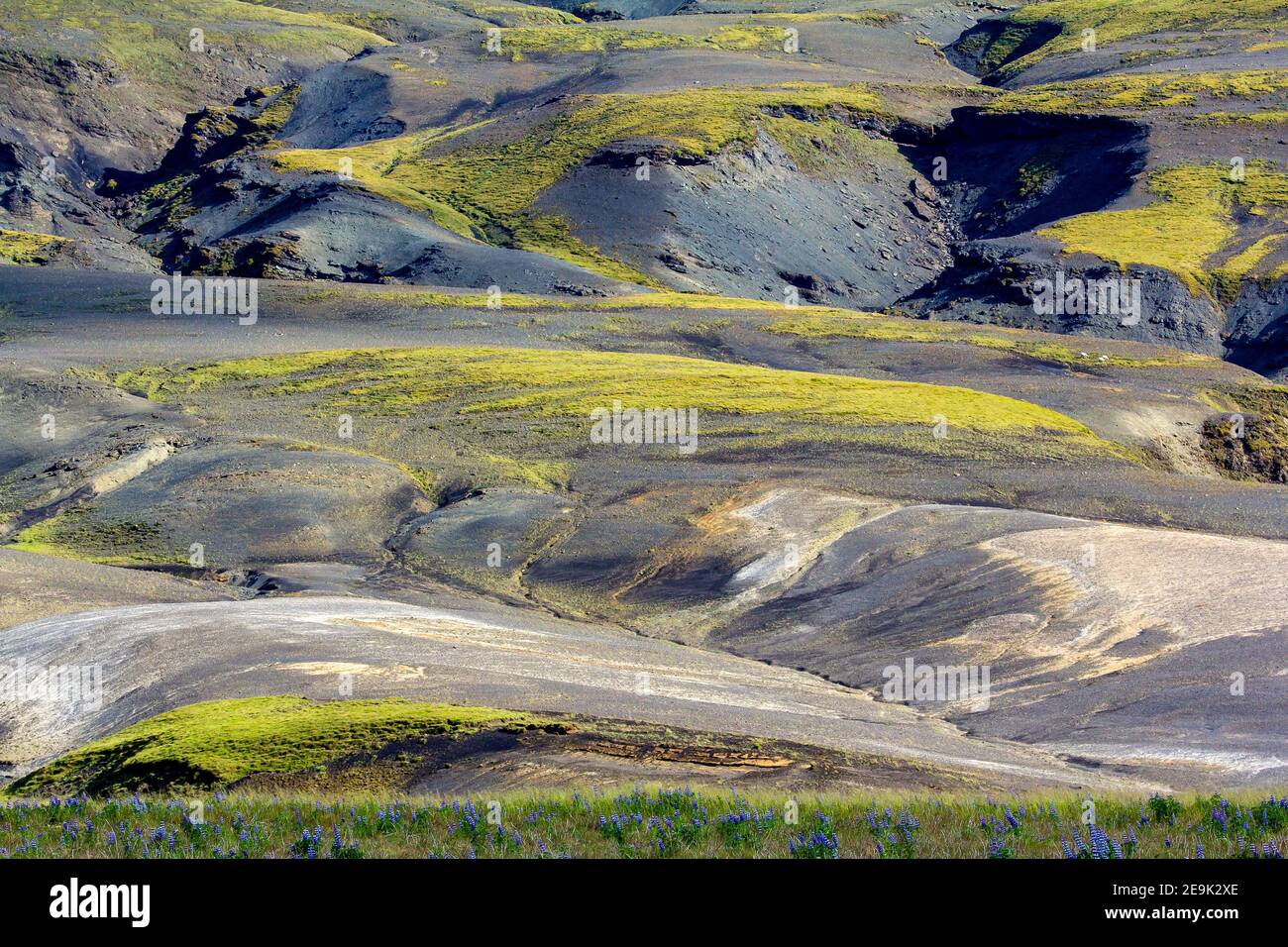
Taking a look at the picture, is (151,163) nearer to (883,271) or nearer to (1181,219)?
(883,271)

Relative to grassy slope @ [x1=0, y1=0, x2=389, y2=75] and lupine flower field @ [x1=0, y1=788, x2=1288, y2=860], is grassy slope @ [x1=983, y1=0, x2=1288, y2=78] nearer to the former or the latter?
grassy slope @ [x1=0, y1=0, x2=389, y2=75]

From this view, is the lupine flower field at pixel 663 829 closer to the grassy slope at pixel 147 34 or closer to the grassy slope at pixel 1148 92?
the grassy slope at pixel 1148 92

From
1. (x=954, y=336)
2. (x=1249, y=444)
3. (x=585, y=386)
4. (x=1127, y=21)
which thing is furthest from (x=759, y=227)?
(x=1127, y=21)

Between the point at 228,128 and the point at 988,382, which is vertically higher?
the point at 228,128

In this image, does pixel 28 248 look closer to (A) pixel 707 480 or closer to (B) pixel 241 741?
(A) pixel 707 480
